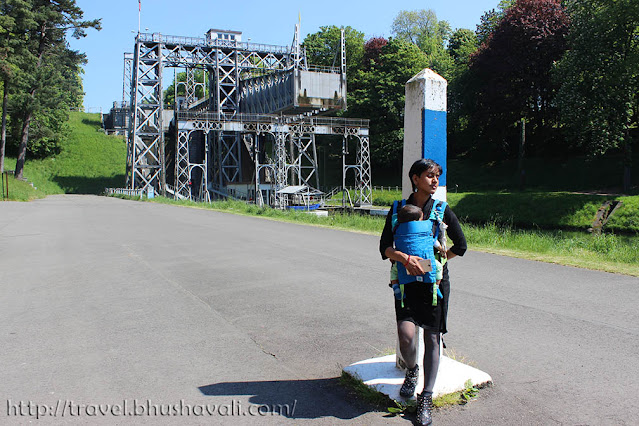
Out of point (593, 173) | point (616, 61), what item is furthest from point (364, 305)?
point (593, 173)

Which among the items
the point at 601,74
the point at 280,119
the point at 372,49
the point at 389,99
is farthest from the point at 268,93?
the point at 601,74

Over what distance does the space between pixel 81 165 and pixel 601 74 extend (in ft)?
206

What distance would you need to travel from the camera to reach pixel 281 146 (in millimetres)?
45844

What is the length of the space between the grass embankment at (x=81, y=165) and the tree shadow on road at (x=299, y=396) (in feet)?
202

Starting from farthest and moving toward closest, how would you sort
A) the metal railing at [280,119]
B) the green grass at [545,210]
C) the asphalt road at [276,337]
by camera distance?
the metal railing at [280,119], the green grass at [545,210], the asphalt road at [276,337]

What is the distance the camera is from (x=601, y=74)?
1215 inches

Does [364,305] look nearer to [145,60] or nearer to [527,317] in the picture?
[527,317]

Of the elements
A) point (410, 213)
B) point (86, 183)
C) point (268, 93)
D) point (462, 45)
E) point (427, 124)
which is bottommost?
point (86, 183)

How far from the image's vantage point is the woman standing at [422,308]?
3.98m

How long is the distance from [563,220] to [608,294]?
24034 mm

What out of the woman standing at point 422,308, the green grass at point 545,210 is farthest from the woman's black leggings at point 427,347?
the green grass at point 545,210

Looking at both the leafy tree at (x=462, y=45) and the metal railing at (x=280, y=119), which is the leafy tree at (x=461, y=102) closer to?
the leafy tree at (x=462, y=45)

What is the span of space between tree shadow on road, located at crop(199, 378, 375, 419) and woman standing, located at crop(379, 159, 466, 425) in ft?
1.55

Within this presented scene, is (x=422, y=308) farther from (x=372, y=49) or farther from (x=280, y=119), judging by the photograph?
(x=372, y=49)
